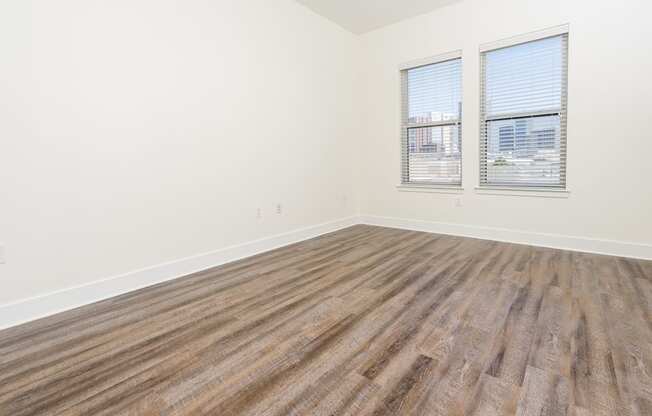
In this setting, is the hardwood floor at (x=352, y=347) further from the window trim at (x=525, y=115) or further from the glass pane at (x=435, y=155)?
the glass pane at (x=435, y=155)

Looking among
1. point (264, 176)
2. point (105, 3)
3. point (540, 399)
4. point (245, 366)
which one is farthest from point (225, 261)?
point (540, 399)

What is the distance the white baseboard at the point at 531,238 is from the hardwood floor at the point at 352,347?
28 cm

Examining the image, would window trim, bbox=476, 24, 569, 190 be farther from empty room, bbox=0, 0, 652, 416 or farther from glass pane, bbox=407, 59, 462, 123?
glass pane, bbox=407, 59, 462, 123

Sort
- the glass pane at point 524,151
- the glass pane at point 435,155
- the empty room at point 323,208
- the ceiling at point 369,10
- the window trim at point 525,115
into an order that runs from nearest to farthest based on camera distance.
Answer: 1. the empty room at point 323,208
2. the window trim at point 525,115
3. the glass pane at point 524,151
4. the ceiling at point 369,10
5. the glass pane at point 435,155

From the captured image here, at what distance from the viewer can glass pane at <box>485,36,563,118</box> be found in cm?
357

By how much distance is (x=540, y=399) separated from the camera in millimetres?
1338

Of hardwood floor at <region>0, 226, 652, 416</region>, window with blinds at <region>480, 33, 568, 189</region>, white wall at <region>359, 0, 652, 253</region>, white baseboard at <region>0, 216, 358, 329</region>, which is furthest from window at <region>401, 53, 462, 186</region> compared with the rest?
white baseboard at <region>0, 216, 358, 329</region>

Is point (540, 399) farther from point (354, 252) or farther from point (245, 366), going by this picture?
point (354, 252)

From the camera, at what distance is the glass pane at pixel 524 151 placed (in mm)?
3639

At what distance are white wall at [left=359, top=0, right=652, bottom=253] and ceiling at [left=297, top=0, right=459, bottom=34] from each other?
0.65 feet

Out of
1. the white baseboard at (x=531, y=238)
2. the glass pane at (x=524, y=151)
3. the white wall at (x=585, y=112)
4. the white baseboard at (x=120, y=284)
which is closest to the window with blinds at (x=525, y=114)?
the glass pane at (x=524, y=151)

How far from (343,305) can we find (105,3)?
8.83 ft

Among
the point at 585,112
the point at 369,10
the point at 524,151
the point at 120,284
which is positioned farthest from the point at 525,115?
the point at 120,284

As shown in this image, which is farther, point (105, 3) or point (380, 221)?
point (380, 221)
